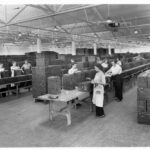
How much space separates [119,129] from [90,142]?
2.83 feet

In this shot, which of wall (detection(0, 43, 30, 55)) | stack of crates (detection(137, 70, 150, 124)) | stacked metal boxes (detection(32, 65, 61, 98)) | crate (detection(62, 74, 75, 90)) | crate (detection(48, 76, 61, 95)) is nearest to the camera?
stack of crates (detection(137, 70, 150, 124))

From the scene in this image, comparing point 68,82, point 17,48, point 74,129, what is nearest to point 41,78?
point 68,82

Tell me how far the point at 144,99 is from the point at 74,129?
5.49 ft

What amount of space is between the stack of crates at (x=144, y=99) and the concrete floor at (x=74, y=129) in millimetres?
177

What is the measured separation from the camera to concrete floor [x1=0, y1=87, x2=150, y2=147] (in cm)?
311

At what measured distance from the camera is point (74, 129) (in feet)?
12.1

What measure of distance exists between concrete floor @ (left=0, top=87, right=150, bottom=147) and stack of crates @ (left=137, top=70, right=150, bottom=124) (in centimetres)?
18

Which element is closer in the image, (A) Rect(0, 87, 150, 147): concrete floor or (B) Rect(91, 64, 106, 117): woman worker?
(A) Rect(0, 87, 150, 147): concrete floor

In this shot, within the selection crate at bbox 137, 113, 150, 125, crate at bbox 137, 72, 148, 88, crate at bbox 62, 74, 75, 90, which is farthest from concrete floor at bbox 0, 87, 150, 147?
crate at bbox 137, 72, 148, 88

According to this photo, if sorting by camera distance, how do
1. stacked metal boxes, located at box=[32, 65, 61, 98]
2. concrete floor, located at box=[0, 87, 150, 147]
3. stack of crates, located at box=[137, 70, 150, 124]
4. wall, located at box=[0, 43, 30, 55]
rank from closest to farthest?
concrete floor, located at box=[0, 87, 150, 147] < stack of crates, located at box=[137, 70, 150, 124] < stacked metal boxes, located at box=[32, 65, 61, 98] < wall, located at box=[0, 43, 30, 55]

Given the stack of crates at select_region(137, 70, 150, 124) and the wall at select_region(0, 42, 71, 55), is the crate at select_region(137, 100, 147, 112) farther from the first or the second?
the wall at select_region(0, 42, 71, 55)

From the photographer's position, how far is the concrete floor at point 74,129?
3109mm

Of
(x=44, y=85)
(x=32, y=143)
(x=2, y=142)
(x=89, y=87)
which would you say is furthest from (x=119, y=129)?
(x=44, y=85)

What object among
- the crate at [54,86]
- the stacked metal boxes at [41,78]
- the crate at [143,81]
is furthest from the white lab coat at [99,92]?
the stacked metal boxes at [41,78]
